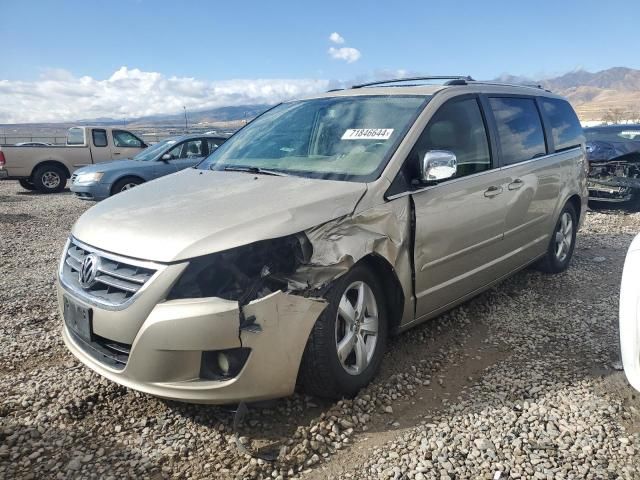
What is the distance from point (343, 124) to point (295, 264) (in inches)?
55.3

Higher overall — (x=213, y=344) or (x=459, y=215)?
(x=459, y=215)

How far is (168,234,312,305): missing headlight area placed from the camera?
2396 mm

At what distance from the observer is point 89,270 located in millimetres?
2670

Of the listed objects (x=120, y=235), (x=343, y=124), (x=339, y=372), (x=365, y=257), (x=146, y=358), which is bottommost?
(x=339, y=372)

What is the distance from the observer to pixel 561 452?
8.32 ft

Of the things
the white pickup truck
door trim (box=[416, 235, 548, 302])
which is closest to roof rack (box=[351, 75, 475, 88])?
door trim (box=[416, 235, 548, 302])

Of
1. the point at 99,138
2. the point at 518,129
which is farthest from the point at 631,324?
the point at 99,138

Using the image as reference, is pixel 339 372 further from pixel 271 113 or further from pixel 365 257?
pixel 271 113

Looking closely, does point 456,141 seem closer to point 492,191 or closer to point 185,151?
point 492,191

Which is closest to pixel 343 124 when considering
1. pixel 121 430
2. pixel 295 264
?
pixel 295 264

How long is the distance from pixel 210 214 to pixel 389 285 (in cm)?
118

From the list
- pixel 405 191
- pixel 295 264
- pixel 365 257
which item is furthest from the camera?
pixel 405 191

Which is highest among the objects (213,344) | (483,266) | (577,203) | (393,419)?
(577,203)

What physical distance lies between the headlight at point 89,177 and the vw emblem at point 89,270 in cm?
832
